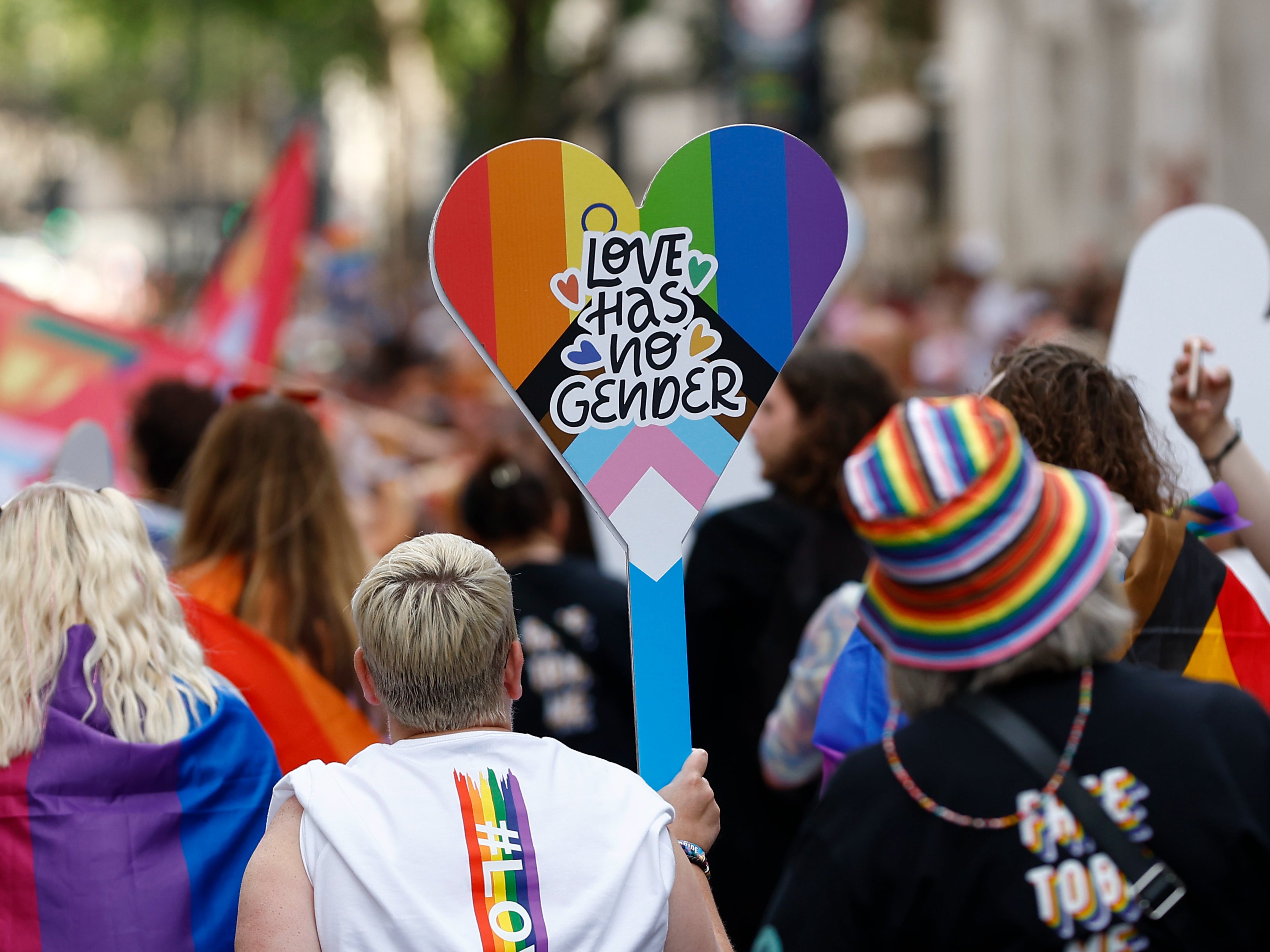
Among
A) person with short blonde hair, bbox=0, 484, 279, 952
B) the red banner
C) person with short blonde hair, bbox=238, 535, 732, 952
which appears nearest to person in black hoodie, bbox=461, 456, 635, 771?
person with short blonde hair, bbox=0, 484, 279, 952

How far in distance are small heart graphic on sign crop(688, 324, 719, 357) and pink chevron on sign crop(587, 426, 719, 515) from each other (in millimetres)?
133

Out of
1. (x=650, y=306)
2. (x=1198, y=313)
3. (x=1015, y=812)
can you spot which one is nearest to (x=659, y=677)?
(x=650, y=306)

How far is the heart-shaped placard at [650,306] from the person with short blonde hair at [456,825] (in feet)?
1.04

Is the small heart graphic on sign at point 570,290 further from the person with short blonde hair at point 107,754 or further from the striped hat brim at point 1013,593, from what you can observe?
the person with short blonde hair at point 107,754

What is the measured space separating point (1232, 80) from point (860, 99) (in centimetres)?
2215

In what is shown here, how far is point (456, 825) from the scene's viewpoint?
1920mm

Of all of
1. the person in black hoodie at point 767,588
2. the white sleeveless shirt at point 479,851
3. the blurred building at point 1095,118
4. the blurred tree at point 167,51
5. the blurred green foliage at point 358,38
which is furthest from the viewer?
the blurred tree at point 167,51

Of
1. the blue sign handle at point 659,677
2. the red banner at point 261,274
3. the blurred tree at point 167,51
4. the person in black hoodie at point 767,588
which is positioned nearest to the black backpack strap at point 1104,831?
the blue sign handle at point 659,677

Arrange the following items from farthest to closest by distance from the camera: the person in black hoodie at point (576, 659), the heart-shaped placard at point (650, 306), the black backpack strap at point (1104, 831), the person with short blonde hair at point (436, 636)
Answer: the person in black hoodie at point (576, 659) < the heart-shaped placard at point (650, 306) < the person with short blonde hair at point (436, 636) < the black backpack strap at point (1104, 831)

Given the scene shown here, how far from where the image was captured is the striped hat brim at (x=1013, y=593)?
5.61 feet

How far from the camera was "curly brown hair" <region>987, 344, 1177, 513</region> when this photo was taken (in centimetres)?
246

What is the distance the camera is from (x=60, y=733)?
2.34 m

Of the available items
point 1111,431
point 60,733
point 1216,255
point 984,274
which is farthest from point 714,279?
point 984,274

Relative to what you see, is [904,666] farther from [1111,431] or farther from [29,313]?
[29,313]
